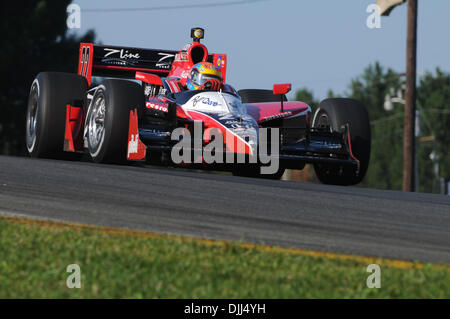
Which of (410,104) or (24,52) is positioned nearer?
(410,104)

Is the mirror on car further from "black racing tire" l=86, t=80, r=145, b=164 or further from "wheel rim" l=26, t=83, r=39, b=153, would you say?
"wheel rim" l=26, t=83, r=39, b=153

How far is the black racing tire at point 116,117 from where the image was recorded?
1048 centimetres

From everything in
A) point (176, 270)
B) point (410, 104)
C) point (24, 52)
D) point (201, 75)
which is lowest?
point (176, 270)

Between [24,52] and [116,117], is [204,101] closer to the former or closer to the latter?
[116,117]

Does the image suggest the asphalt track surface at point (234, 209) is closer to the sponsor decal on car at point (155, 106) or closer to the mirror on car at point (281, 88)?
the sponsor decal on car at point (155, 106)

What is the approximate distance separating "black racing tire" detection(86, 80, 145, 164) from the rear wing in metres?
2.81

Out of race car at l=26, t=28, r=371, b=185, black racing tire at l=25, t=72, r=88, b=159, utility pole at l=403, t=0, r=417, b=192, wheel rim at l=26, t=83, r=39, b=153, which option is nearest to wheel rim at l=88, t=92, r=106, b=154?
race car at l=26, t=28, r=371, b=185

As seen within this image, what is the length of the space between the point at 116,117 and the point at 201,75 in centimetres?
181

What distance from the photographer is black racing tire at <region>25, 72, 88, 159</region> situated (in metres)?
12.1

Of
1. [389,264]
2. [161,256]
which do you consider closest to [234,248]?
[161,256]

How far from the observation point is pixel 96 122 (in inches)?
448

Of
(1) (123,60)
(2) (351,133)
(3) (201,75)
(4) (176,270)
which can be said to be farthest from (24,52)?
(4) (176,270)

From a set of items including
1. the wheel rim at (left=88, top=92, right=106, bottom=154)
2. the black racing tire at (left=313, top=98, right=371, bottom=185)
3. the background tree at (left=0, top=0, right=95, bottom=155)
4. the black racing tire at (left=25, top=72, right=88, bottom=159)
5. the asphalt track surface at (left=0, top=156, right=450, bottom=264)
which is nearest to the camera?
the asphalt track surface at (left=0, top=156, right=450, bottom=264)
